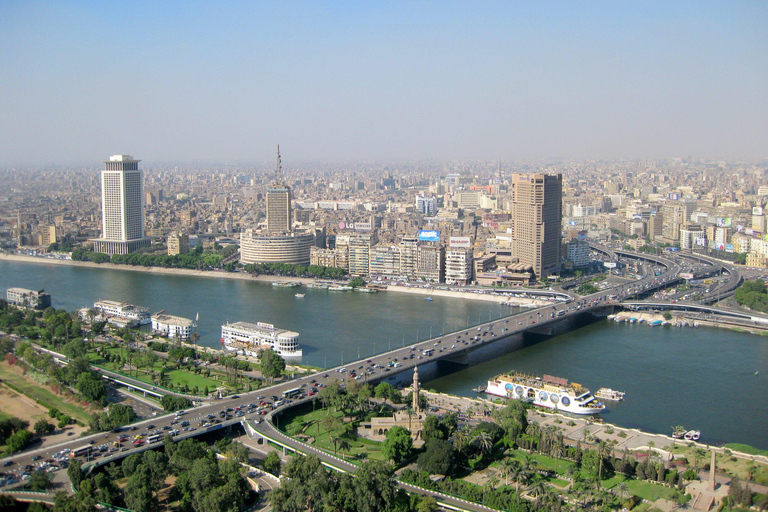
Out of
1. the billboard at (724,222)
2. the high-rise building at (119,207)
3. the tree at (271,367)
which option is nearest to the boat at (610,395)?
the tree at (271,367)

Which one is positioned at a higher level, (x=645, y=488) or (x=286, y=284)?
(x=286, y=284)

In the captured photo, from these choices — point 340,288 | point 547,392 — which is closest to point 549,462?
point 547,392

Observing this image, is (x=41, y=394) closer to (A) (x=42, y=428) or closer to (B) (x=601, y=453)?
(A) (x=42, y=428)

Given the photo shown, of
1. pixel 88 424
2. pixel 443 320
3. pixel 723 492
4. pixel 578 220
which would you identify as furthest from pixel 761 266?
pixel 88 424

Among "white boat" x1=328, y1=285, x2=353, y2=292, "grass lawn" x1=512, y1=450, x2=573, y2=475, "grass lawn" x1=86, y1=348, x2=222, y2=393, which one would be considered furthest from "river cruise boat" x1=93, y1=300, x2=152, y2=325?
"grass lawn" x1=512, y1=450, x2=573, y2=475

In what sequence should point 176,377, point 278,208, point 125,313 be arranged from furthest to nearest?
point 278,208
point 125,313
point 176,377

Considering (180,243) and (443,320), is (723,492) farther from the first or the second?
(180,243)
